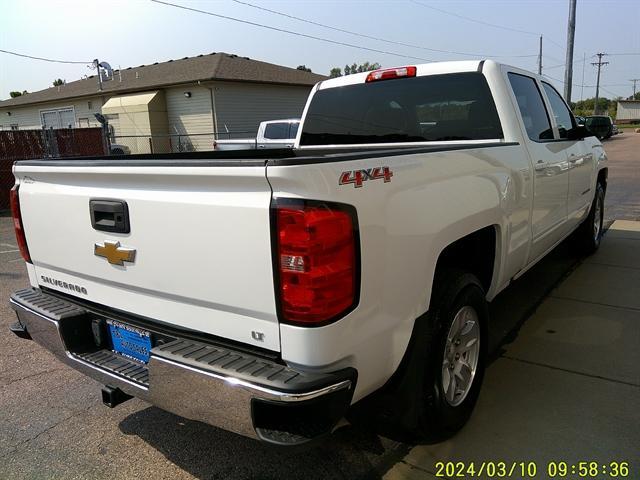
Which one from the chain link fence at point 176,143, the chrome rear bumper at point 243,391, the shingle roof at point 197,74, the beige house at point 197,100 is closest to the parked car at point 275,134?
the beige house at point 197,100

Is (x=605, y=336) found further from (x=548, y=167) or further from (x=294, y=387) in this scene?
(x=294, y=387)

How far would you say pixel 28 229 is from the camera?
298cm

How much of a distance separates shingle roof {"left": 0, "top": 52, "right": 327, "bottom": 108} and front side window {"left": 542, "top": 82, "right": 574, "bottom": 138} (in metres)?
19.5

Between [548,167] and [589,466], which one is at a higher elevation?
[548,167]

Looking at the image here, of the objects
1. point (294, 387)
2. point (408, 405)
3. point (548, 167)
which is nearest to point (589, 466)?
point (408, 405)

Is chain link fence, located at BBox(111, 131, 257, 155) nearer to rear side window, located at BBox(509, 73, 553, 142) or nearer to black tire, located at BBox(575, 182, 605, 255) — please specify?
black tire, located at BBox(575, 182, 605, 255)

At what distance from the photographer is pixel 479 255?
3.31 metres

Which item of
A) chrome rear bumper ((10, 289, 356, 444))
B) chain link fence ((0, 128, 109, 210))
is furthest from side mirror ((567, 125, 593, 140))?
chain link fence ((0, 128, 109, 210))

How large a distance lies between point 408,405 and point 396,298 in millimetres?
585

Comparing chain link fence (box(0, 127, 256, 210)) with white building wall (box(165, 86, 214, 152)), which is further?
white building wall (box(165, 86, 214, 152))

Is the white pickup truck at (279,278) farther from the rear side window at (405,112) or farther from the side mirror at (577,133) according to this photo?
the side mirror at (577,133)

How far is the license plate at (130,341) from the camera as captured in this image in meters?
2.47

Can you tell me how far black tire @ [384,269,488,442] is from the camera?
8.01 feet

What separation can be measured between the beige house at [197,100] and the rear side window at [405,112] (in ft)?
59.3
